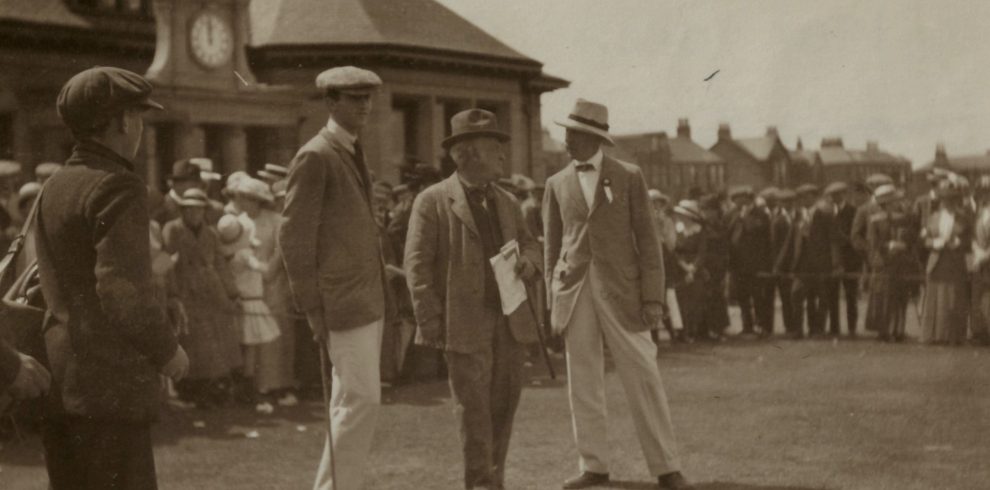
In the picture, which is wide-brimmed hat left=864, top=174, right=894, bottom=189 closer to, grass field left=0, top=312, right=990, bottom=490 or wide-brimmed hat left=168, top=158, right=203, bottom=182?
grass field left=0, top=312, right=990, bottom=490

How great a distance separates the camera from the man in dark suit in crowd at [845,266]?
1823cm

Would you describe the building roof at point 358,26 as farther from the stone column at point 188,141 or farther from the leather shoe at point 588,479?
the leather shoe at point 588,479

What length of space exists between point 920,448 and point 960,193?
9135 millimetres

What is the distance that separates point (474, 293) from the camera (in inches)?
279

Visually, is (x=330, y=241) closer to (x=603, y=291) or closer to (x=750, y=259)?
(x=603, y=291)

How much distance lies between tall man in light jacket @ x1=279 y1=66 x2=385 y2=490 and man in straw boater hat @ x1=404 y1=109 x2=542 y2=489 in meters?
0.90

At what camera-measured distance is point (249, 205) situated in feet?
38.3

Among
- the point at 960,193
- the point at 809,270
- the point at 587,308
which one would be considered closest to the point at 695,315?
the point at 809,270

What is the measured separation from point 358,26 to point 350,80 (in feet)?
61.6

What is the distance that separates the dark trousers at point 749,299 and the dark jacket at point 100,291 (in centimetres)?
1510

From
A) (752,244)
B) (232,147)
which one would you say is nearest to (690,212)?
(752,244)

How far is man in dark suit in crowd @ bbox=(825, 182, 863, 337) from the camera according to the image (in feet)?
59.8

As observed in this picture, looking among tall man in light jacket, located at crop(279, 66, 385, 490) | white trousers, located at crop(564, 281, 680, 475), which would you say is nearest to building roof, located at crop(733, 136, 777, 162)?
white trousers, located at crop(564, 281, 680, 475)

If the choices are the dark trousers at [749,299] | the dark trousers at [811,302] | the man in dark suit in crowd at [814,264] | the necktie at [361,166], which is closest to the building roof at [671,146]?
the dark trousers at [749,299]
